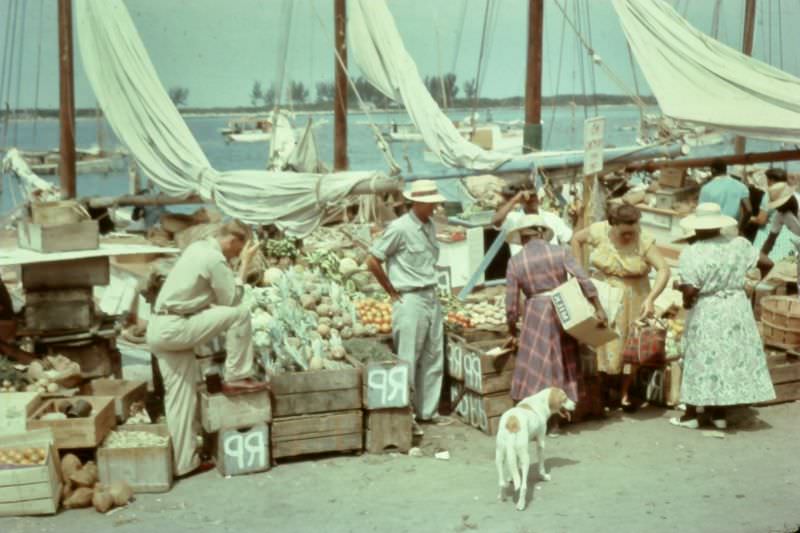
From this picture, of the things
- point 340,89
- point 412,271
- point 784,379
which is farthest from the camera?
point 340,89

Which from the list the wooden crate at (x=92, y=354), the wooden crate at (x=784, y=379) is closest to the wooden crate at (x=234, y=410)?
the wooden crate at (x=92, y=354)

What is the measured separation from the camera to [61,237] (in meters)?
7.45

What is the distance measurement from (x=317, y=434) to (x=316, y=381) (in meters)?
0.37

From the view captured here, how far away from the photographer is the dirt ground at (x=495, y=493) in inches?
229

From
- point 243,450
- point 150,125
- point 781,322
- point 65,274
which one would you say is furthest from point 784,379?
point 150,125

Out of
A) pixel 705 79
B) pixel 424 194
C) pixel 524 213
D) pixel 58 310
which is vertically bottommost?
pixel 58 310

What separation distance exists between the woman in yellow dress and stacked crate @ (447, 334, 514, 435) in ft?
2.59

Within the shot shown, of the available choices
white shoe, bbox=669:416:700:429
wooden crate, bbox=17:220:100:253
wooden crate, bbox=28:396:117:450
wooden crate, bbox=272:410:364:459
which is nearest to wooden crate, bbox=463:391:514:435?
wooden crate, bbox=272:410:364:459

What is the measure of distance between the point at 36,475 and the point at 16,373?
1287 mm

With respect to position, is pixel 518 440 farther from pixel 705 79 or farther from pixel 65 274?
pixel 705 79

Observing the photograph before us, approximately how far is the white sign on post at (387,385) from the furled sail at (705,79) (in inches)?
159

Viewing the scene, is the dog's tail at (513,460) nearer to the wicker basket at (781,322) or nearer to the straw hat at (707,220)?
the straw hat at (707,220)

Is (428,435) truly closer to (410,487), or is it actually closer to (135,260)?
(410,487)

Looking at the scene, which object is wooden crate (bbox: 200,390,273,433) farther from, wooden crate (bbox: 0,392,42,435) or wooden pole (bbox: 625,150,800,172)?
wooden pole (bbox: 625,150,800,172)
